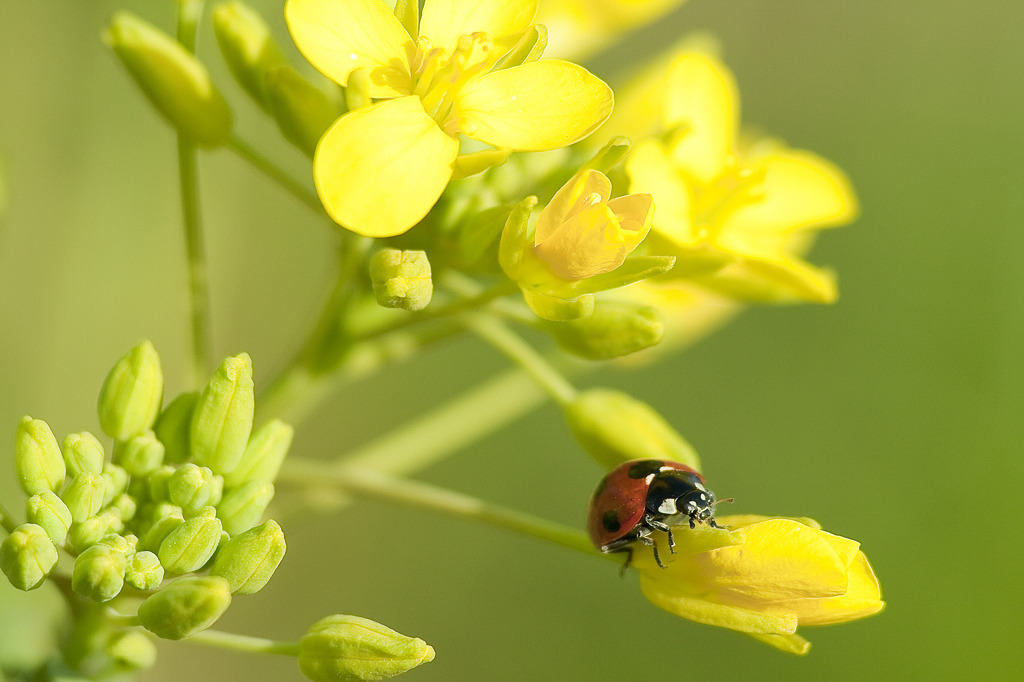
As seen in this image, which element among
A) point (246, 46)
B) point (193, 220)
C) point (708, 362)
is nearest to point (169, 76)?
point (246, 46)

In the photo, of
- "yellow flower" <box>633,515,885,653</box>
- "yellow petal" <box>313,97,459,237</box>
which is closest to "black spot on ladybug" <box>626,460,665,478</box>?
"yellow flower" <box>633,515,885,653</box>

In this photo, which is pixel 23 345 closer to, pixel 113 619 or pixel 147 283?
pixel 147 283

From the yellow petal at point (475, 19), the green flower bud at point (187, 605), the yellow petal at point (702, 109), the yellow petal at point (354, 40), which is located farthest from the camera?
the yellow petal at point (702, 109)

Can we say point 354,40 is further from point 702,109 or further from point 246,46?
point 702,109

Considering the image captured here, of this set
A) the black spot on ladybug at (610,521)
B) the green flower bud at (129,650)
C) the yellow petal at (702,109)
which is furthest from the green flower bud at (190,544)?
the yellow petal at (702,109)

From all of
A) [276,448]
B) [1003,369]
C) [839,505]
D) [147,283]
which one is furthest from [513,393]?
[1003,369]

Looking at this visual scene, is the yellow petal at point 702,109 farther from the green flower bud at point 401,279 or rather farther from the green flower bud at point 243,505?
the green flower bud at point 243,505

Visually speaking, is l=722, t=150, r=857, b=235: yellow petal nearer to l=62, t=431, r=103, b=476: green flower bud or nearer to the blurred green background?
l=62, t=431, r=103, b=476: green flower bud
